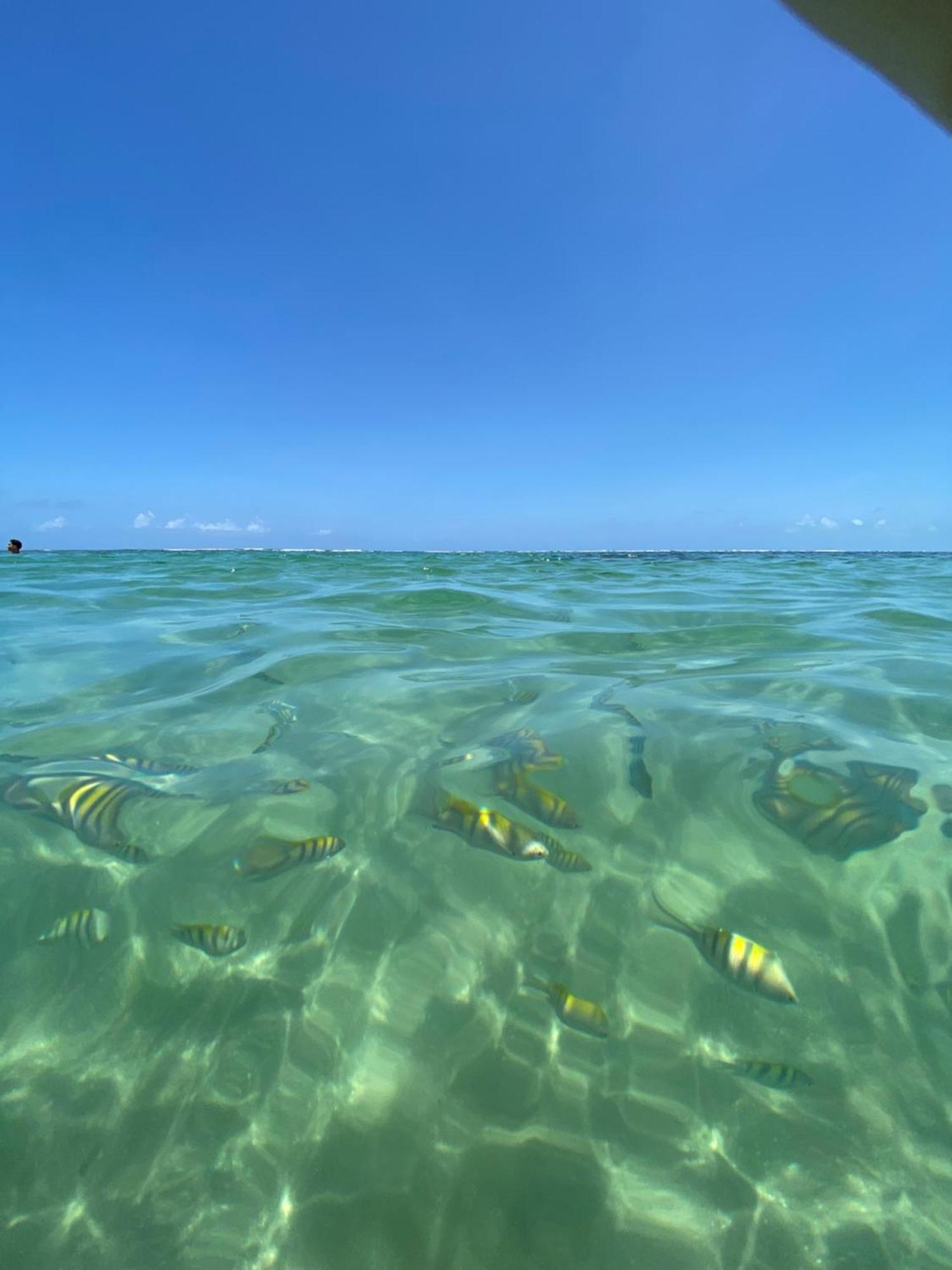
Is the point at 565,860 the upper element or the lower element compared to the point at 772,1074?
upper

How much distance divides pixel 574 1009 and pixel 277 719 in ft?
8.28

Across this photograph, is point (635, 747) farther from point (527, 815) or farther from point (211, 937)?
point (211, 937)

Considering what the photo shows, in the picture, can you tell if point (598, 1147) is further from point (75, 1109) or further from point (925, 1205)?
point (75, 1109)

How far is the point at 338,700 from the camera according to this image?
3908mm

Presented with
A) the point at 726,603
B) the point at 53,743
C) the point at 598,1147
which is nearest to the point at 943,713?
the point at 598,1147

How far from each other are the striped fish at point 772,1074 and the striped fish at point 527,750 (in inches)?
53.4

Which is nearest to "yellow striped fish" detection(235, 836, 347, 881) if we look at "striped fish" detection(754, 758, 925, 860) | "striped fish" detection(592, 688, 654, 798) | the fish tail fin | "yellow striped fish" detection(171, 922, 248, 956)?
"yellow striped fish" detection(171, 922, 248, 956)

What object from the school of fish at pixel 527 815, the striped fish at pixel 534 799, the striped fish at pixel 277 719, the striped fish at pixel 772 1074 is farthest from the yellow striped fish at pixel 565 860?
the striped fish at pixel 277 719

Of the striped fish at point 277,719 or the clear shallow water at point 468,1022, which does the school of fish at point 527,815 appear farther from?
the striped fish at point 277,719

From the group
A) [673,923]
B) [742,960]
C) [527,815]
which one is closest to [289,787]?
[527,815]

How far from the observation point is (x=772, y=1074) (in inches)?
60.0

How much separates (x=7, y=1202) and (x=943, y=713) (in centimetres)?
450

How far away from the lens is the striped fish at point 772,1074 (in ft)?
4.93

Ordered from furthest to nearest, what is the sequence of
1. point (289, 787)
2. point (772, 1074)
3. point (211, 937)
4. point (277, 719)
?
Answer: point (277, 719), point (289, 787), point (211, 937), point (772, 1074)
